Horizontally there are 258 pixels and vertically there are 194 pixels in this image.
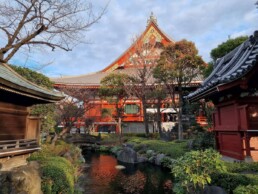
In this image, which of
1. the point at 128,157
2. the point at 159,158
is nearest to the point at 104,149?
the point at 128,157

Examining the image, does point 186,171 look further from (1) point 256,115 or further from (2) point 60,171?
(2) point 60,171

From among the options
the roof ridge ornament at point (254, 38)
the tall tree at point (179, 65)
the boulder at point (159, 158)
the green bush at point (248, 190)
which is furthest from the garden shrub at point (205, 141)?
the green bush at point (248, 190)

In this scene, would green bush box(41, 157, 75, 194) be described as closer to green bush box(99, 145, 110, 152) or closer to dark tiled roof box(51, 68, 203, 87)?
green bush box(99, 145, 110, 152)

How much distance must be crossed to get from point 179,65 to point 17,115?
1618cm

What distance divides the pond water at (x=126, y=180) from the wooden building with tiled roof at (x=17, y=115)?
344 centimetres

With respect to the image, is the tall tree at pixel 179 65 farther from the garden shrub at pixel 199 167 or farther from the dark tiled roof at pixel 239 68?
the garden shrub at pixel 199 167

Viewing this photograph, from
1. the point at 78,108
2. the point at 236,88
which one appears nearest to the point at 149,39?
the point at 78,108

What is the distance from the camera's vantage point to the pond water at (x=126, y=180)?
36.8 ft

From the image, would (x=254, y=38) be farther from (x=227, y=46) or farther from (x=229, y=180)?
(x=227, y=46)

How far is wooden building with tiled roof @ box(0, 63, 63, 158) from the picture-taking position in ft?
24.8

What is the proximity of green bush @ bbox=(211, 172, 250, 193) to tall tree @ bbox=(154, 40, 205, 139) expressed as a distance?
50.3 ft

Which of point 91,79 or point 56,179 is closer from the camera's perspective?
point 56,179

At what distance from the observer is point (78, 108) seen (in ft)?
87.1

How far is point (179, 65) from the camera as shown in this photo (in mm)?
22453
